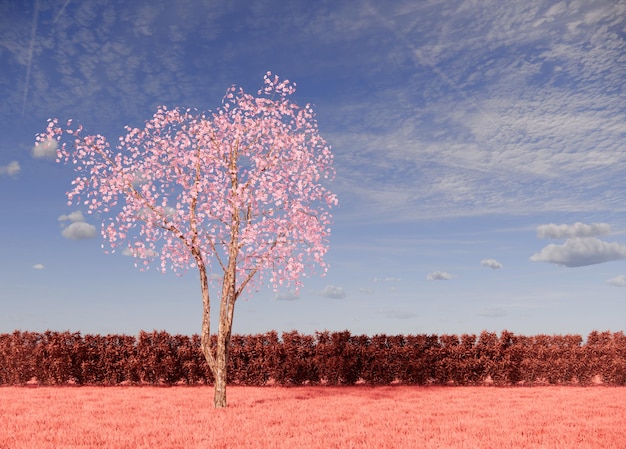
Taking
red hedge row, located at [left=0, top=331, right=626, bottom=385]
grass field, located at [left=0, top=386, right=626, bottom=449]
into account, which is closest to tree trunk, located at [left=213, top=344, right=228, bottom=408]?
grass field, located at [left=0, top=386, right=626, bottom=449]

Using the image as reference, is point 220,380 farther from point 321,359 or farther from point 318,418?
point 321,359

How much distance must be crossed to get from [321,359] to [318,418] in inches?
295

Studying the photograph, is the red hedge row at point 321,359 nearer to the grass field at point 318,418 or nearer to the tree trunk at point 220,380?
the grass field at point 318,418

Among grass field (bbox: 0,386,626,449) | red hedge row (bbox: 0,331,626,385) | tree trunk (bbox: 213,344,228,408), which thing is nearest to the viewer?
grass field (bbox: 0,386,626,449)

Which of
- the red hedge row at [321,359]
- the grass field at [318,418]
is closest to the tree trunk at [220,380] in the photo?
the grass field at [318,418]

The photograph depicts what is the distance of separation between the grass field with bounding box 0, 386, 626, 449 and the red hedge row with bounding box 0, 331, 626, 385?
1.13 meters

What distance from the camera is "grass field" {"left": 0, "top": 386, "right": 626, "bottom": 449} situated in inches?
481

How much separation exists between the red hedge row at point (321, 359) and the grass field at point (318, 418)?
1132mm

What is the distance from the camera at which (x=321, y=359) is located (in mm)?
22328

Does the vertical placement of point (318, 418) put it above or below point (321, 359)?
below

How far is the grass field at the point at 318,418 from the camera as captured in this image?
1221 centimetres

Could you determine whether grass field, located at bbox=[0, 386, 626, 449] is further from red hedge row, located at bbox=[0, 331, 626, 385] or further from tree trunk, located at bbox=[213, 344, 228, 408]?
red hedge row, located at bbox=[0, 331, 626, 385]

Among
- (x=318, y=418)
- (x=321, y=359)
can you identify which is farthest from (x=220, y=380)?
(x=321, y=359)

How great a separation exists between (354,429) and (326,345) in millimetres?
9152
